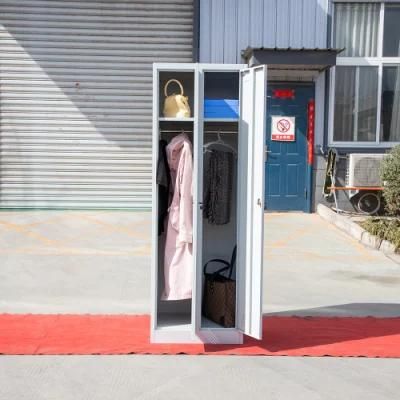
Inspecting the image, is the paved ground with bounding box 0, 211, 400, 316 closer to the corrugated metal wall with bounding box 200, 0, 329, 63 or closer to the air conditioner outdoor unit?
the air conditioner outdoor unit

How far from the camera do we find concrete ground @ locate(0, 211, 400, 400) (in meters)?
4.18

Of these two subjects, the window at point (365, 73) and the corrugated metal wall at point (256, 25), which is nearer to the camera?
the corrugated metal wall at point (256, 25)

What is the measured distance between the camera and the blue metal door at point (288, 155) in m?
12.2

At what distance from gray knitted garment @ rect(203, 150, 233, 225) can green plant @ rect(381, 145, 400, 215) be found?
5956 mm

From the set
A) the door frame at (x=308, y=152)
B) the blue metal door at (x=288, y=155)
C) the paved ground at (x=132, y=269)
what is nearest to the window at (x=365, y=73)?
the door frame at (x=308, y=152)

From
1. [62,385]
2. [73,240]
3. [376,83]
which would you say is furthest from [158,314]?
[376,83]

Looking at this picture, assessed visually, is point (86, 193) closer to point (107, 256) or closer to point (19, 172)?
point (19, 172)

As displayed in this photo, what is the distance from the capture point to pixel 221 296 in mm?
5066

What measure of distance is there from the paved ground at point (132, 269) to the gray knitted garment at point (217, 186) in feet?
4.90

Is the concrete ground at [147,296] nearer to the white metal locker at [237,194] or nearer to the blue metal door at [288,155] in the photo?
the white metal locker at [237,194]

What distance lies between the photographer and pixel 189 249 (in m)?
5.02

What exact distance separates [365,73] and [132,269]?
732 cm

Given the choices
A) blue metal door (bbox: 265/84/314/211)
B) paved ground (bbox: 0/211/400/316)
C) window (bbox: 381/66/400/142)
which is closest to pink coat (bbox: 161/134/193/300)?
paved ground (bbox: 0/211/400/316)

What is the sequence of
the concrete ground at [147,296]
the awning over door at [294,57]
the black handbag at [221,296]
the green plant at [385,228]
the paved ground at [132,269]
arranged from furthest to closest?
the awning over door at [294,57]
the green plant at [385,228]
the paved ground at [132,269]
the black handbag at [221,296]
the concrete ground at [147,296]
